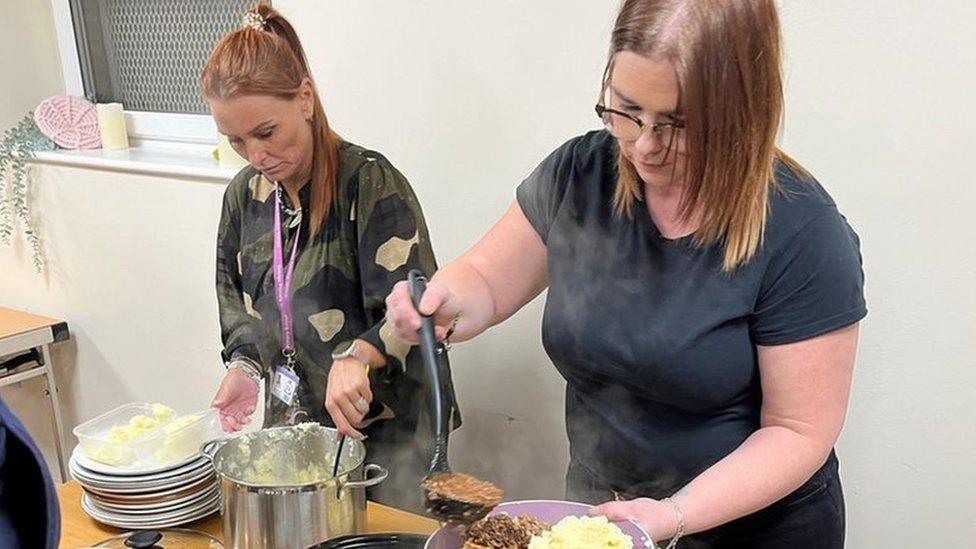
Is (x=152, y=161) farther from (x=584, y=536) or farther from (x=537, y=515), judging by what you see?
(x=584, y=536)

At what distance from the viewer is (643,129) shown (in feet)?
3.45

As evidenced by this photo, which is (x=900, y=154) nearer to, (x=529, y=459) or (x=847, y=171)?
(x=847, y=171)

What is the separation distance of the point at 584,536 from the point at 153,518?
2.40ft

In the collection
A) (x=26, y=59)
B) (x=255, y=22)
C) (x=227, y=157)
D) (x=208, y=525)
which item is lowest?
(x=208, y=525)

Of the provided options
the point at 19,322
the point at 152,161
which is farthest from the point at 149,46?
the point at 19,322

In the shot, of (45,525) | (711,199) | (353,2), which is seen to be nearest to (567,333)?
(711,199)

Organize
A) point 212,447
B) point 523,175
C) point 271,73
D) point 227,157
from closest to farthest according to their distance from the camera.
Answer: point 212,447, point 271,73, point 523,175, point 227,157

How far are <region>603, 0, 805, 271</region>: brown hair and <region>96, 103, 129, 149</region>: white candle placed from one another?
219 centimetres

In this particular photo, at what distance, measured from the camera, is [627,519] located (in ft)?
3.18

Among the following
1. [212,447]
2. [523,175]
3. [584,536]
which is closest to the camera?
[584,536]

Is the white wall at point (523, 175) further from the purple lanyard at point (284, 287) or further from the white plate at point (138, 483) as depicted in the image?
the white plate at point (138, 483)

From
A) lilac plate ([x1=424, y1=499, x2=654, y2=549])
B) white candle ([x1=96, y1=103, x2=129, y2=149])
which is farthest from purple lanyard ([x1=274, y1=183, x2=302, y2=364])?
white candle ([x1=96, y1=103, x2=129, y2=149])

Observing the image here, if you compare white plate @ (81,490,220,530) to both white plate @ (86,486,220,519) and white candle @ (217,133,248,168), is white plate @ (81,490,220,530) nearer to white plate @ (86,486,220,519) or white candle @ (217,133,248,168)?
white plate @ (86,486,220,519)

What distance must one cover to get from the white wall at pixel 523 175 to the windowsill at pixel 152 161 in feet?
0.13
